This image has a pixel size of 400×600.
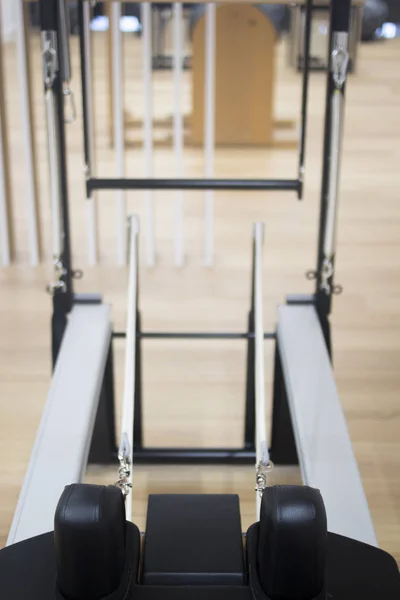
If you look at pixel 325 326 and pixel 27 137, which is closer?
pixel 325 326

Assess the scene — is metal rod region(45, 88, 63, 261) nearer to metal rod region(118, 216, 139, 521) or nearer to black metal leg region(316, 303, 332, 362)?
metal rod region(118, 216, 139, 521)

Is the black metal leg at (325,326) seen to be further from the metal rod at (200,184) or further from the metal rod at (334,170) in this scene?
the metal rod at (200,184)

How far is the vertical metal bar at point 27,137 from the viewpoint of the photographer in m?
3.38

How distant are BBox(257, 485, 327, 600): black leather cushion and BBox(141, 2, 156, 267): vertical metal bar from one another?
8.09ft

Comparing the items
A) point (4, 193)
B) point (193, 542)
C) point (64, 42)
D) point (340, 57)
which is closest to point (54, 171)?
point (64, 42)

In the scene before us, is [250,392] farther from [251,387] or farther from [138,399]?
[138,399]

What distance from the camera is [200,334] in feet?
8.14

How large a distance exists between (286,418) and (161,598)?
117cm

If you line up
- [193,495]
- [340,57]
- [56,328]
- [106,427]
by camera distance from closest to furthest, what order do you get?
[193,495]
[340,57]
[56,328]
[106,427]

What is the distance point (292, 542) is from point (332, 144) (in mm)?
1200

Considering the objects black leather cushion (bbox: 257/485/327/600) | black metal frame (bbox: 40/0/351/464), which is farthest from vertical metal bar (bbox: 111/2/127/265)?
black leather cushion (bbox: 257/485/327/600)

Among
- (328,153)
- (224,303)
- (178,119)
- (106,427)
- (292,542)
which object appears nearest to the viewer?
(292,542)

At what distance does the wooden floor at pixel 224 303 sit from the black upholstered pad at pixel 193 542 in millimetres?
251

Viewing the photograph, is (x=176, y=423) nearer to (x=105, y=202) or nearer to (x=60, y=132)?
(x=60, y=132)
